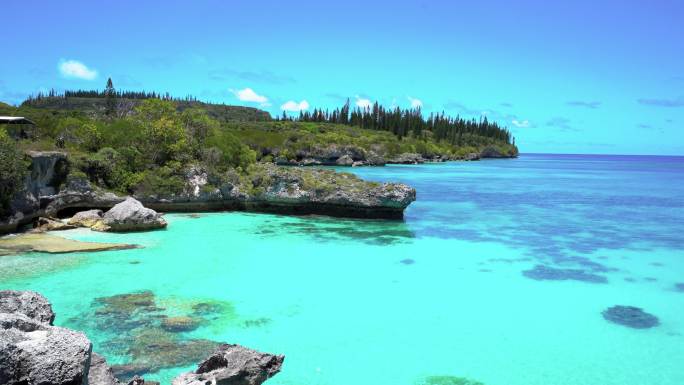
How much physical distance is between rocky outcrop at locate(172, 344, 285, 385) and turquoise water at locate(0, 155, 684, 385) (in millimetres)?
2762

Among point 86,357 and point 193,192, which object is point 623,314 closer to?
point 86,357

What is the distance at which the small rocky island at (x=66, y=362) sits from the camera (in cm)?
568

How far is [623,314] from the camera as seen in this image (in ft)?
50.3

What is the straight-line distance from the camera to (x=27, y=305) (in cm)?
876

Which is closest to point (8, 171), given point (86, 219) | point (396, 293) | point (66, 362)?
point (86, 219)

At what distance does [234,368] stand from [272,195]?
2358cm

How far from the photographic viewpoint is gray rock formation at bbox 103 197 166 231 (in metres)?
23.8

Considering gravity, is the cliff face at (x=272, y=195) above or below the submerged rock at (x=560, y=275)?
above

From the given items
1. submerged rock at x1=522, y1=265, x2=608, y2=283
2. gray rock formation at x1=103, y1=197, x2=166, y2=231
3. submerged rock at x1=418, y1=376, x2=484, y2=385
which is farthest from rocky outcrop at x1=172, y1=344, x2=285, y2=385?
gray rock formation at x1=103, y1=197, x2=166, y2=231

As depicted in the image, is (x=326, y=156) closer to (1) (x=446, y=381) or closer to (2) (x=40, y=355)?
(1) (x=446, y=381)

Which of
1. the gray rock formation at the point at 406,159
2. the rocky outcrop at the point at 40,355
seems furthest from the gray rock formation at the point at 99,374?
the gray rock formation at the point at 406,159

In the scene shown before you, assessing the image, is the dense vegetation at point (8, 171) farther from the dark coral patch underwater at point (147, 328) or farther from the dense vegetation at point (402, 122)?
the dense vegetation at point (402, 122)

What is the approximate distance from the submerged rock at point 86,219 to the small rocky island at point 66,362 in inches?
745

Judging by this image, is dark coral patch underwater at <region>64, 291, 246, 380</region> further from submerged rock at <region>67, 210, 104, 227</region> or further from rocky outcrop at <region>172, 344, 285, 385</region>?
submerged rock at <region>67, 210, 104, 227</region>
